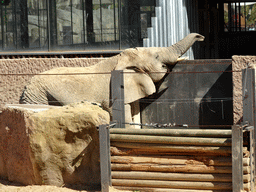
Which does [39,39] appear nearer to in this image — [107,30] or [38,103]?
[107,30]

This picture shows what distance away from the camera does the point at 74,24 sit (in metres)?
11.6

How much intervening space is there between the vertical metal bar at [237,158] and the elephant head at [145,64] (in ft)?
8.98

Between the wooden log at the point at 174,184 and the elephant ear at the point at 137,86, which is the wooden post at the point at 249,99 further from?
the elephant ear at the point at 137,86

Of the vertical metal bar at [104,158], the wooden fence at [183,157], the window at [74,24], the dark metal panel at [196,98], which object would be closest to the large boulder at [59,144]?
the vertical metal bar at [104,158]

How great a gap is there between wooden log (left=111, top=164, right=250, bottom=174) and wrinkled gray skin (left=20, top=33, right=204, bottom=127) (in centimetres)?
185

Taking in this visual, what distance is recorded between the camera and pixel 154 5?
11227mm

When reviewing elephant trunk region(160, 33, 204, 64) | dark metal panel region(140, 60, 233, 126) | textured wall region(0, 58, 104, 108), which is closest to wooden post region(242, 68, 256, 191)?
dark metal panel region(140, 60, 233, 126)

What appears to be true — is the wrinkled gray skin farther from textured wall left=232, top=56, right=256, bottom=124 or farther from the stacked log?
the stacked log

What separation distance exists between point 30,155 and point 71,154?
68 cm

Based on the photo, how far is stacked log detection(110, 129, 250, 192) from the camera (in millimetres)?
6969

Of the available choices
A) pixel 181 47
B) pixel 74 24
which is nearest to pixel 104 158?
pixel 181 47

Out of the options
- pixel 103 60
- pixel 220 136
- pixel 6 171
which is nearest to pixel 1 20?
pixel 103 60

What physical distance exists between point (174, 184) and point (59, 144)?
78.4 inches

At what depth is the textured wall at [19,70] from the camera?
10.6m
